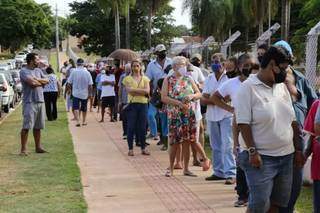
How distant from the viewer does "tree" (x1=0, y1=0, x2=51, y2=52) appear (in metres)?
83.8

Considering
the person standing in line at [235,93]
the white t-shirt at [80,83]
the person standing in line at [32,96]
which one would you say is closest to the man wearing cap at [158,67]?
the person standing in line at [32,96]

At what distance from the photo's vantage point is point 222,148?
8.84 metres

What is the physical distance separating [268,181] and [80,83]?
1239 centimetres

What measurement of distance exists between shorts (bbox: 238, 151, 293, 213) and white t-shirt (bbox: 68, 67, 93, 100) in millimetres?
12186

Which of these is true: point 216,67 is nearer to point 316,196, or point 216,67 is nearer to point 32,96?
point 316,196

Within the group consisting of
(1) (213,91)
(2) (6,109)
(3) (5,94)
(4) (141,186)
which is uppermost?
(1) (213,91)

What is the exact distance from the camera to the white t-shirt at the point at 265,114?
5125mm

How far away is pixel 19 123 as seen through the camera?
61.8 feet

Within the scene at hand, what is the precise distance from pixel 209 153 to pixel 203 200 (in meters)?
4.07

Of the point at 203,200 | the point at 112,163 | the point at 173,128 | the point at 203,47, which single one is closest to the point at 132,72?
the point at 112,163

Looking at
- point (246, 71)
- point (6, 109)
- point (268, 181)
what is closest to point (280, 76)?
point (268, 181)

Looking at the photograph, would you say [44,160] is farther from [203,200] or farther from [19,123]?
[19,123]

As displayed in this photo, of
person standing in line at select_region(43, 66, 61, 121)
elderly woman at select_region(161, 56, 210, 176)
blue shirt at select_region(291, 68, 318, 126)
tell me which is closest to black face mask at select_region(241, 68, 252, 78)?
blue shirt at select_region(291, 68, 318, 126)

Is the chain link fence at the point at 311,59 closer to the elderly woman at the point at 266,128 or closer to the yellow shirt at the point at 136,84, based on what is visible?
the yellow shirt at the point at 136,84
